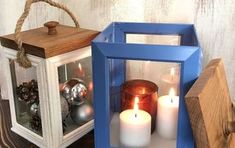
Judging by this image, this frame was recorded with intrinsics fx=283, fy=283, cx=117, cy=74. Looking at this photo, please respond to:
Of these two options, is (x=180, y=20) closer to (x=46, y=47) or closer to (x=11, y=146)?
(x=46, y=47)

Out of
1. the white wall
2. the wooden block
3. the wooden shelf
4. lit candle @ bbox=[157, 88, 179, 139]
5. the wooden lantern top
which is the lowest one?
the wooden shelf

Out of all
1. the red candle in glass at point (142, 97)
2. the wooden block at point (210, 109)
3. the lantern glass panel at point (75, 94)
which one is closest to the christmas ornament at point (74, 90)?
the lantern glass panel at point (75, 94)

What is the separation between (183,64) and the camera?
41cm

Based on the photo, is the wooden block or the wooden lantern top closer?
the wooden block

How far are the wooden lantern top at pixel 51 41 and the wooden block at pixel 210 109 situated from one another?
0.27m

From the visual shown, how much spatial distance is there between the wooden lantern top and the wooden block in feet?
0.89

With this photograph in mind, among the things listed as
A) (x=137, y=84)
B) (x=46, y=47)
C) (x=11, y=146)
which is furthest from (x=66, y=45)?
(x=11, y=146)

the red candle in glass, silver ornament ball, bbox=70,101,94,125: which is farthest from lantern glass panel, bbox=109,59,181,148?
silver ornament ball, bbox=70,101,94,125

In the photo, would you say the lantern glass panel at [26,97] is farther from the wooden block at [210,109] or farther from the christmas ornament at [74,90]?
the wooden block at [210,109]

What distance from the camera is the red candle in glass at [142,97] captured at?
0.56 metres

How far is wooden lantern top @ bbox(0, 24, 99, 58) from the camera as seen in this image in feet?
1.77

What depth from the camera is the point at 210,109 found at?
390mm

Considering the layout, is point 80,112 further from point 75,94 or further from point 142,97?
point 142,97

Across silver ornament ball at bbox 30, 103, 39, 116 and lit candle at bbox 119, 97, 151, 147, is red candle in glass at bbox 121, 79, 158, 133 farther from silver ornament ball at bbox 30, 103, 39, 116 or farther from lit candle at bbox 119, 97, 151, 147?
silver ornament ball at bbox 30, 103, 39, 116
